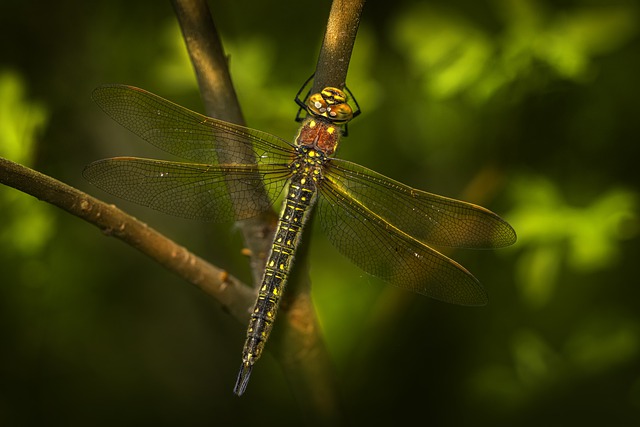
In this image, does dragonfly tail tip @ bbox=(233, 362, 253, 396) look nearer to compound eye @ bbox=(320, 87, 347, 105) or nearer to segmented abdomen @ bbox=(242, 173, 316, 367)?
segmented abdomen @ bbox=(242, 173, 316, 367)

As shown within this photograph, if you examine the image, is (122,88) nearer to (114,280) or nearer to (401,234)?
(401,234)

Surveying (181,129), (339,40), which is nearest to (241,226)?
(181,129)

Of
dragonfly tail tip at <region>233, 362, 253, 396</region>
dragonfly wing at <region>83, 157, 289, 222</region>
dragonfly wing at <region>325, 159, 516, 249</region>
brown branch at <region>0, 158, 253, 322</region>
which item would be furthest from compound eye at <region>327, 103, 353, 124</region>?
dragonfly tail tip at <region>233, 362, 253, 396</region>

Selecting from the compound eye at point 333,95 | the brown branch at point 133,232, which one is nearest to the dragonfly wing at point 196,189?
the brown branch at point 133,232

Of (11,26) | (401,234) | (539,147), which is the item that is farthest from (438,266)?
(11,26)

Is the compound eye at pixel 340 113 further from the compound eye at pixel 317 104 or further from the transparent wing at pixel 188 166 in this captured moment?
the transparent wing at pixel 188 166
